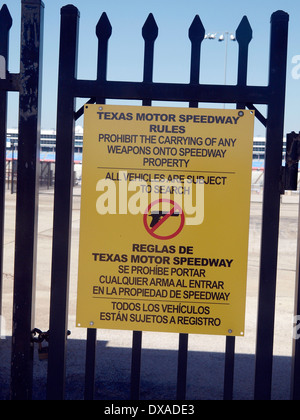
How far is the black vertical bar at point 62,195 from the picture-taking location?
2.74 m

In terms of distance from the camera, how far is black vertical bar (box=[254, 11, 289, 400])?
8.75 ft

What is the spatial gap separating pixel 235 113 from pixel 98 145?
30.4 inches

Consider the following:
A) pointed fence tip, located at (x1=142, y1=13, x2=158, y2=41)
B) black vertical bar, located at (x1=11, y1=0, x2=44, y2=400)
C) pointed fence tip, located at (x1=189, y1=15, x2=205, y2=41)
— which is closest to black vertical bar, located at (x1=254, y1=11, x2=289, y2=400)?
pointed fence tip, located at (x1=189, y1=15, x2=205, y2=41)

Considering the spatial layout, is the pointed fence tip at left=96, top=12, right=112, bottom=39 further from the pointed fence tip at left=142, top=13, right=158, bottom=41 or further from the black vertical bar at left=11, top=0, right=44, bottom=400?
the black vertical bar at left=11, top=0, right=44, bottom=400

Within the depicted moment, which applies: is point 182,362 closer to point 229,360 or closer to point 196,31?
point 229,360

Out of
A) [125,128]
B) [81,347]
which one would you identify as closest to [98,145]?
[125,128]

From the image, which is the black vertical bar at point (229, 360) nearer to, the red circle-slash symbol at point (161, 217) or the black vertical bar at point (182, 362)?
A: the black vertical bar at point (182, 362)

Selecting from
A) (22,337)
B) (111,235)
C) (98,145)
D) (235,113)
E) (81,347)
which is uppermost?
(235,113)

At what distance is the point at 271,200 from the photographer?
2717 mm

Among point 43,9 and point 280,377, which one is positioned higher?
point 43,9

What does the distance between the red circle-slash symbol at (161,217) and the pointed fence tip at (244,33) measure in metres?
0.97

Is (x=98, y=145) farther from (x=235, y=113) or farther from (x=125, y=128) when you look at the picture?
→ (x=235, y=113)

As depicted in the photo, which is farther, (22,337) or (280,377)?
(280,377)

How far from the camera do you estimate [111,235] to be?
2787 mm
